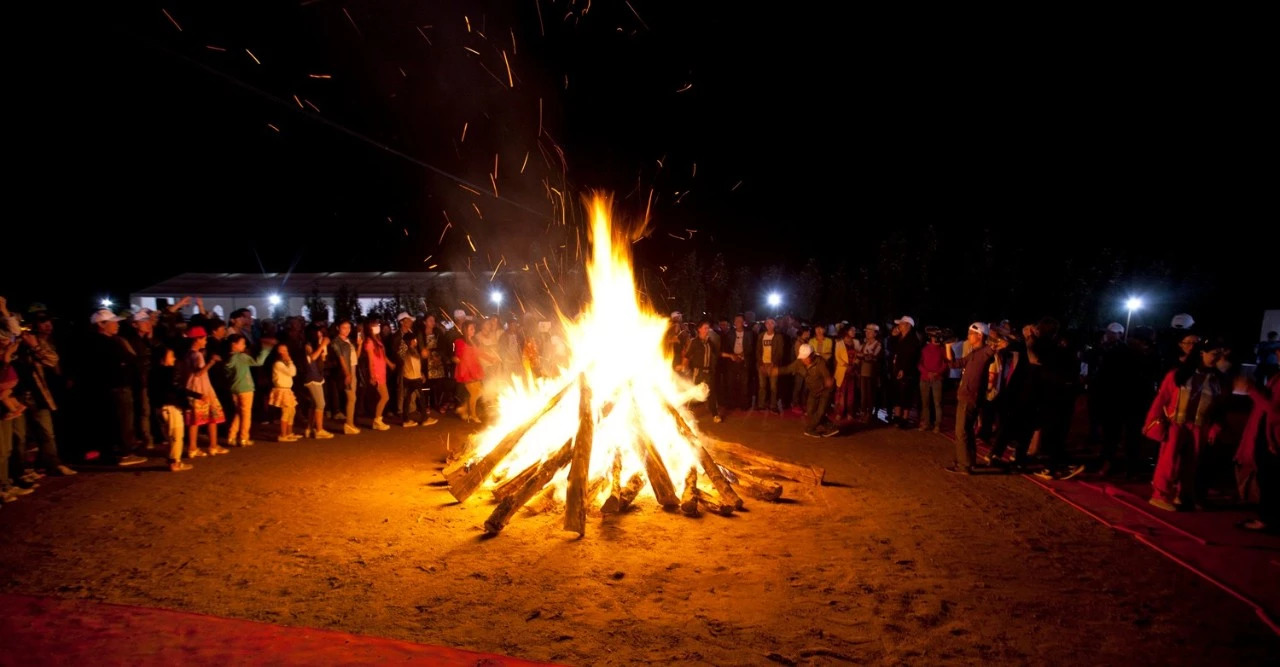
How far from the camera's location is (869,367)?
41.9ft

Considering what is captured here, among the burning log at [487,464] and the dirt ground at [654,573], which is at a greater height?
the burning log at [487,464]

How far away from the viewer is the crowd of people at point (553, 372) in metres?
7.46

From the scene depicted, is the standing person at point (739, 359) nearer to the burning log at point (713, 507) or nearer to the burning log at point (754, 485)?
the burning log at point (754, 485)

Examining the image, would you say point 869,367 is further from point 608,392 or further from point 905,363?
point 608,392

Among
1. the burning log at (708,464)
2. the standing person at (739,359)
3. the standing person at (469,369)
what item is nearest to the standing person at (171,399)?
the standing person at (469,369)

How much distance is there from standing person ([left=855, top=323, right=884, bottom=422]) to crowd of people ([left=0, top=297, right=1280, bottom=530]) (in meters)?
0.04

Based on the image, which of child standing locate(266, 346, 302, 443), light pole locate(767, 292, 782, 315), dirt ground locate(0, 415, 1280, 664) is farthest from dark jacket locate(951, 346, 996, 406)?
light pole locate(767, 292, 782, 315)

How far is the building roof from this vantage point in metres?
39.4

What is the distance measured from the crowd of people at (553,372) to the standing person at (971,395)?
26 mm

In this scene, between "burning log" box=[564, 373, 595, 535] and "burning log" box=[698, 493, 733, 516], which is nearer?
"burning log" box=[564, 373, 595, 535]

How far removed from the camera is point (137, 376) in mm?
9375

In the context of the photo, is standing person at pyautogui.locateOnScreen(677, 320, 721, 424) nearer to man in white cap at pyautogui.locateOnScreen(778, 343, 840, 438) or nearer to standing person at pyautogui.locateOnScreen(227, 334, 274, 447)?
man in white cap at pyautogui.locateOnScreen(778, 343, 840, 438)

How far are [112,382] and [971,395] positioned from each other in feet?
40.4

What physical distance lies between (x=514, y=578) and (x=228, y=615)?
2131 millimetres
